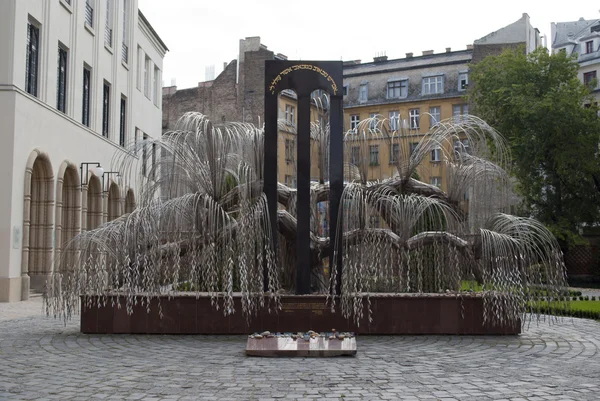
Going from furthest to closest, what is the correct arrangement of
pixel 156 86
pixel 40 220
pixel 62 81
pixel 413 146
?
pixel 156 86
pixel 62 81
pixel 40 220
pixel 413 146

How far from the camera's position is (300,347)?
9.41 meters

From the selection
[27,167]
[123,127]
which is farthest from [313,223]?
[123,127]

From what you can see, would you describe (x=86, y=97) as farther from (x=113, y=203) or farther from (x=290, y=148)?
(x=290, y=148)

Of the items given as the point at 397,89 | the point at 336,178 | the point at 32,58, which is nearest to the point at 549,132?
the point at 397,89

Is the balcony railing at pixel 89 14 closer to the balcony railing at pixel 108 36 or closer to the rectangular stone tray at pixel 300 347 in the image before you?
the balcony railing at pixel 108 36

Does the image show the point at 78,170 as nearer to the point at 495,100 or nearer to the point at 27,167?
the point at 27,167

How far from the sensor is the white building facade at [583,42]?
57188mm

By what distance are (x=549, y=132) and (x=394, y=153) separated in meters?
25.1

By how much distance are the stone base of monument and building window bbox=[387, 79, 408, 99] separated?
4857 cm

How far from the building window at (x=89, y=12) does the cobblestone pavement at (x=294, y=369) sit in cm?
1897

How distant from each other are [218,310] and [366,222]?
2847mm

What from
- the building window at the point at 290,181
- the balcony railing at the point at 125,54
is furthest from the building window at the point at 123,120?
the building window at the point at 290,181

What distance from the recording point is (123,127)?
3325 centimetres

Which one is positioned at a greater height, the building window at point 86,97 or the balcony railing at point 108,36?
the balcony railing at point 108,36
